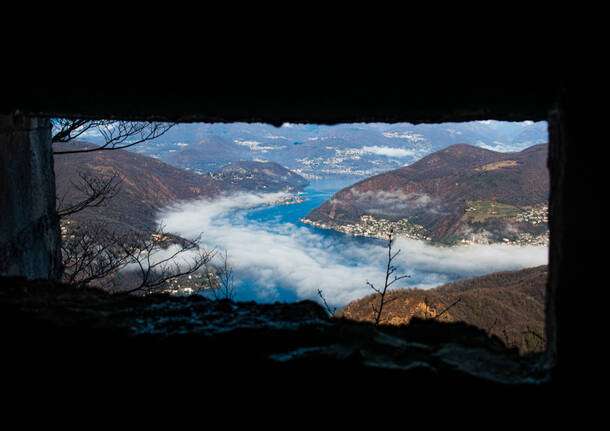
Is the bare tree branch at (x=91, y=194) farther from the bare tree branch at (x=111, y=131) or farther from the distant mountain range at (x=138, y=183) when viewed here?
the distant mountain range at (x=138, y=183)

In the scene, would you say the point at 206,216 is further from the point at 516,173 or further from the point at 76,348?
the point at 76,348

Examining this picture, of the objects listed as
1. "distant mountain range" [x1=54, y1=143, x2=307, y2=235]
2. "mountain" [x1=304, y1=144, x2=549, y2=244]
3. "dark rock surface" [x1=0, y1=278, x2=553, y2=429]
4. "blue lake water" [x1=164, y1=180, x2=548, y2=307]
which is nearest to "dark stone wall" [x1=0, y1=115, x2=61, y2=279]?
"dark rock surface" [x1=0, y1=278, x2=553, y2=429]

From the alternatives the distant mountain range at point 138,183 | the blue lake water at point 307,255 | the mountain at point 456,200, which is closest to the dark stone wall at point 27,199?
the distant mountain range at point 138,183

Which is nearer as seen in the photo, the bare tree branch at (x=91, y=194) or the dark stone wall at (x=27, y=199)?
the dark stone wall at (x=27, y=199)

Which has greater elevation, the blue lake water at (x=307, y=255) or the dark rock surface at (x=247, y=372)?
the dark rock surface at (x=247, y=372)

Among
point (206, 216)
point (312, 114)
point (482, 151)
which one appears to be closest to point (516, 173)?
point (482, 151)

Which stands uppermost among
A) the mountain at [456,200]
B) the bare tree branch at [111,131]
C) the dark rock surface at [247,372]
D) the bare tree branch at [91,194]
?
the bare tree branch at [111,131]

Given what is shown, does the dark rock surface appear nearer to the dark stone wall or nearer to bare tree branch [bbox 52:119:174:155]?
the dark stone wall

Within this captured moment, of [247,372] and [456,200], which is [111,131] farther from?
[456,200]
